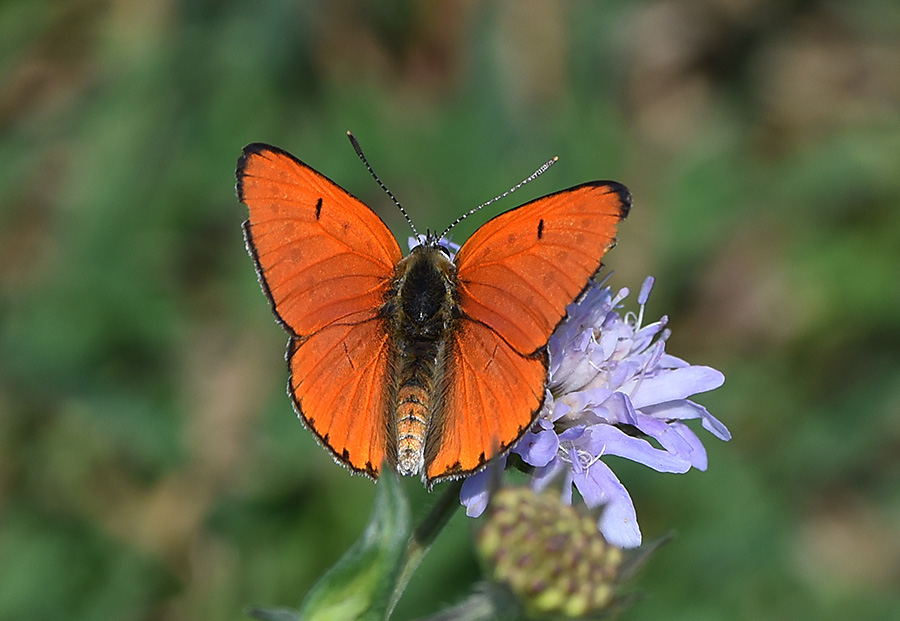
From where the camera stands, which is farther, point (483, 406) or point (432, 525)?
point (432, 525)

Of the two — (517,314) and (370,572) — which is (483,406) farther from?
(370,572)

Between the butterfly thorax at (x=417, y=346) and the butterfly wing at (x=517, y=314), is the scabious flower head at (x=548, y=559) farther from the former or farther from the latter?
the butterfly thorax at (x=417, y=346)

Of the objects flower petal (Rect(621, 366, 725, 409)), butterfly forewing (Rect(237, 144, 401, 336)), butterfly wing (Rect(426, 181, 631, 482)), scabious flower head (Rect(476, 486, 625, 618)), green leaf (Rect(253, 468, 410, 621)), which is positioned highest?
butterfly forewing (Rect(237, 144, 401, 336))

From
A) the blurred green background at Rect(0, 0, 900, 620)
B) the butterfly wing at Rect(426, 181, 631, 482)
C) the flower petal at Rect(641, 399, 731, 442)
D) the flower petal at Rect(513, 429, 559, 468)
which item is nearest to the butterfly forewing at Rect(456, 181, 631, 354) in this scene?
the butterfly wing at Rect(426, 181, 631, 482)

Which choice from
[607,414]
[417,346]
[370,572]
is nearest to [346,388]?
[417,346]

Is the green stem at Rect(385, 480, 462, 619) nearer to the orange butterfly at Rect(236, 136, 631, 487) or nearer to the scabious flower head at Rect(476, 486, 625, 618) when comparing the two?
the orange butterfly at Rect(236, 136, 631, 487)

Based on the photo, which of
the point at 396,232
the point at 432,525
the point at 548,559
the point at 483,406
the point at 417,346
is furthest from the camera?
the point at 396,232
